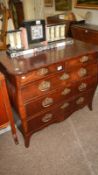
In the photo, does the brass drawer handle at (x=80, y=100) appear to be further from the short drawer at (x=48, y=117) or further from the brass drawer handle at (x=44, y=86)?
the brass drawer handle at (x=44, y=86)

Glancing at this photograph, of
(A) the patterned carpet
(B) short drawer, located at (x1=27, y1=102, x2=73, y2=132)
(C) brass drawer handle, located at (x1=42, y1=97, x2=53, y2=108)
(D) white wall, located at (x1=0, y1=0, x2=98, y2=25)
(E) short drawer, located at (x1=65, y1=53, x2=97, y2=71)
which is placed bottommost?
(A) the patterned carpet

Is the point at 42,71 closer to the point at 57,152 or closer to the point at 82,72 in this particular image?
the point at 82,72

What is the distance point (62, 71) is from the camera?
54.6 inches

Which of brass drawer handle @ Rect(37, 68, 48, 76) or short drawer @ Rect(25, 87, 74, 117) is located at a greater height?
brass drawer handle @ Rect(37, 68, 48, 76)

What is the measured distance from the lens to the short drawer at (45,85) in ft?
4.14

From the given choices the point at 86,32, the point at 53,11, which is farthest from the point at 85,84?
the point at 53,11

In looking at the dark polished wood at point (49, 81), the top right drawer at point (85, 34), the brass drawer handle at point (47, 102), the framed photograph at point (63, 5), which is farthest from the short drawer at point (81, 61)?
the framed photograph at point (63, 5)

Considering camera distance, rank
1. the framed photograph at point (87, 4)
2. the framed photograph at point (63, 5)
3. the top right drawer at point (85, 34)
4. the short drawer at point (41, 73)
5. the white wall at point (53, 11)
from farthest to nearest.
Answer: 1. the framed photograph at point (63, 5)
2. the white wall at point (53, 11)
3. the framed photograph at point (87, 4)
4. the top right drawer at point (85, 34)
5. the short drawer at point (41, 73)

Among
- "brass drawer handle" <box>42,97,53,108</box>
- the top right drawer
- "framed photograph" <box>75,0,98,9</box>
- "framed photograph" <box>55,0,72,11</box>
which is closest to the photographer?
"brass drawer handle" <box>42,97,53,108</box>

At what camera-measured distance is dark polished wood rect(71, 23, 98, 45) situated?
9.10 feet

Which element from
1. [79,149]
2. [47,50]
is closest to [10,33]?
[47,50]

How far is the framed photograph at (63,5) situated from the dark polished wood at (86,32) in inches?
24.5

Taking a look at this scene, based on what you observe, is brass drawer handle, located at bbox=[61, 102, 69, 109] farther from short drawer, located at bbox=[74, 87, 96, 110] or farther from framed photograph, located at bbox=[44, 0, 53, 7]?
framed photograph, located at bbox=[44, 0, 53, 7]

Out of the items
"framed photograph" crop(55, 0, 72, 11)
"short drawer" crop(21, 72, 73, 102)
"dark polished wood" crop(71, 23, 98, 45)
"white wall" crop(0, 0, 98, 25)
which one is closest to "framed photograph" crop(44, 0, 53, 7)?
"white wall" crop(0, 0, 98, 25)
